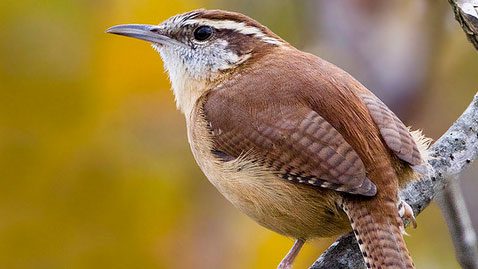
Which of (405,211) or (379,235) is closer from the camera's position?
(379,235)

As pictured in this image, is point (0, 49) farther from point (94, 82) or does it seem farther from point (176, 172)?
point (176, 172)

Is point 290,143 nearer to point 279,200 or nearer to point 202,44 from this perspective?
point 279,200

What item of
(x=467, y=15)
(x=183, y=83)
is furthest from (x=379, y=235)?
(x=183, y=83)

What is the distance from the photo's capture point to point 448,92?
6660 millimetres

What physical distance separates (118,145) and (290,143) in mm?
1564

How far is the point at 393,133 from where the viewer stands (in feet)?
14.4

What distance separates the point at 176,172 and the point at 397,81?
1.53m

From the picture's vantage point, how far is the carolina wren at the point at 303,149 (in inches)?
165

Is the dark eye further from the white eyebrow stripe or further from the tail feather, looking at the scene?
the tail feather

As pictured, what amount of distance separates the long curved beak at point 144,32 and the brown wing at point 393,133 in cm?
113

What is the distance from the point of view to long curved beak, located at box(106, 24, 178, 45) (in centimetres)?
515

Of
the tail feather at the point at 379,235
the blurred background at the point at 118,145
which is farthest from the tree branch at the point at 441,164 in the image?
the blurred background at the point at 118,145

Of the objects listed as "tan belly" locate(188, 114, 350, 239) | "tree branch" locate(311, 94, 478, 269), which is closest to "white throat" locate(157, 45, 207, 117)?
"tan belly" locate(188, 114, 350, 239)

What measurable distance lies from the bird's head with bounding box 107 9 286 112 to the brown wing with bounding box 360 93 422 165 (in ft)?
2.51
